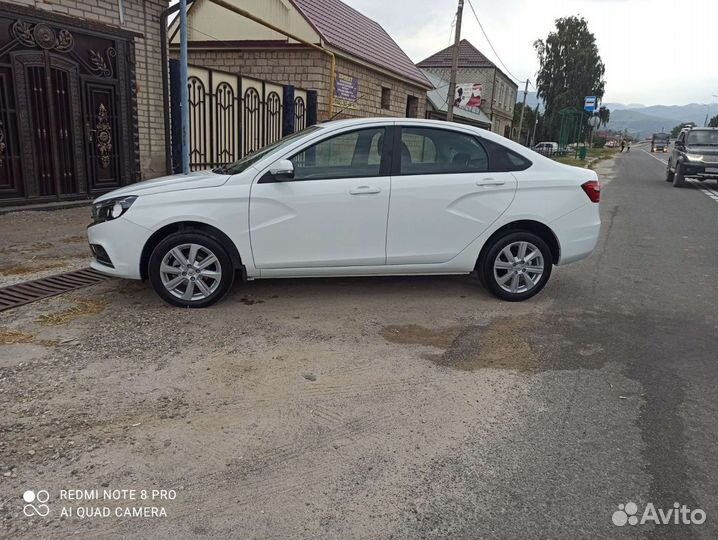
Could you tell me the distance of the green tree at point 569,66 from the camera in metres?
58.9

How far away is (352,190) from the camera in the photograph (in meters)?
4.80

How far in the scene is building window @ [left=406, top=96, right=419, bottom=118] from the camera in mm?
20239

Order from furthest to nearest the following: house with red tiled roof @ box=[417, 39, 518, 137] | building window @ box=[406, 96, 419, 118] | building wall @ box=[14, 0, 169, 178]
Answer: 1. house with red tiled roof @ box=[417, 39, 518, 137]
2. building window @ box=[406, 96, 419, 118]
3. building wall @ box=[14, 0, 169, 178]

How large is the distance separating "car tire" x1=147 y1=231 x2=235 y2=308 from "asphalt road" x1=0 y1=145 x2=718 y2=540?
147 mm

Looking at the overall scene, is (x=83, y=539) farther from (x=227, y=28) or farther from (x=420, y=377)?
(x=227, y=28)

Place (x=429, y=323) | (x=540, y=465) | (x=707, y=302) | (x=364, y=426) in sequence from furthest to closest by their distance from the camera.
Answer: (x=707, y=302) < (x=429, y=323) < (x=364, y=426) < (x=540, y=465)

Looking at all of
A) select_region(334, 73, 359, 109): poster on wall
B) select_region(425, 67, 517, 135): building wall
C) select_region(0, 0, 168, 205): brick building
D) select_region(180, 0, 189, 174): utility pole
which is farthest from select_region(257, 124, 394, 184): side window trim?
select_region(425, 67, 517, 135): building wall

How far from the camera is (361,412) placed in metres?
3.26

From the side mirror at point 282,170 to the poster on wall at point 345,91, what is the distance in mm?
10987

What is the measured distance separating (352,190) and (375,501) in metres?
2.89

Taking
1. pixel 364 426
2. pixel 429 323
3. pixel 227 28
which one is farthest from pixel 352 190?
pixel 227 28

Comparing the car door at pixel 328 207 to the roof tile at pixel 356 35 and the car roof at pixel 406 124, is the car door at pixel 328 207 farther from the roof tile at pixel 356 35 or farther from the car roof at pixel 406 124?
the roof tile at pixel 356 35

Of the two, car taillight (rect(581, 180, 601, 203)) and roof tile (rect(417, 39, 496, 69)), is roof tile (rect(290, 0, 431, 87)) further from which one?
roof tile (rect(417, 39, 496, 69))

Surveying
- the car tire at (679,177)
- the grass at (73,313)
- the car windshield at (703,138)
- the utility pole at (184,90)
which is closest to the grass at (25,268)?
the grass at (73,313)
